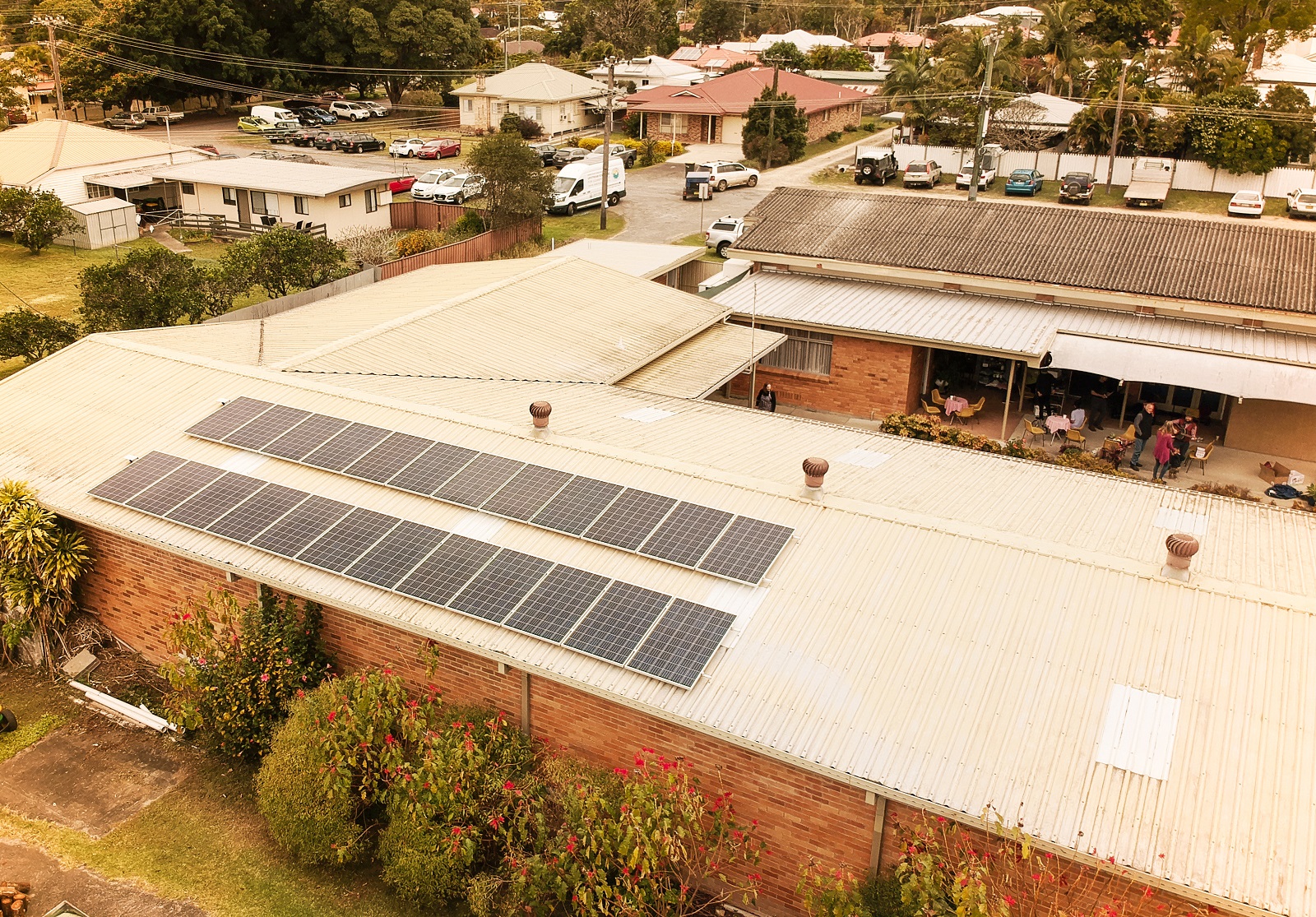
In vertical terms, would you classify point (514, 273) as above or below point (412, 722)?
above

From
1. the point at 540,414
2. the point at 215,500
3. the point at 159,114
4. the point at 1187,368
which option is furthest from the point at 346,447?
the point at 159,114

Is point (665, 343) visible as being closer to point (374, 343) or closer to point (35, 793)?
point (374, 343)

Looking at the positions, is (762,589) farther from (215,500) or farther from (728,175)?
(728,175)

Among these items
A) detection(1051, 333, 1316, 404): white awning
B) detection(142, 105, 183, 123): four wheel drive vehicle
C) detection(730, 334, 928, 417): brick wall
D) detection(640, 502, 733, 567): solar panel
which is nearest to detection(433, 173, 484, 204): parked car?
detection(730, 334, 928, 417): brick wall

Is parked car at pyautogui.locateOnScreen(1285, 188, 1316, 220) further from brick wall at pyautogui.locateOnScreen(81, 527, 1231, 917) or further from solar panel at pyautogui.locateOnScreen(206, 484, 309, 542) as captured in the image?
solar panel at pyautogui.locateOnScreen(206, 484, 309, 542)

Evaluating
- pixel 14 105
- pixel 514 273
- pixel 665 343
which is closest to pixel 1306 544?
pixel 665 343

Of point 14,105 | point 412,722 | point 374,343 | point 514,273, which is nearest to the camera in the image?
point 412,722
